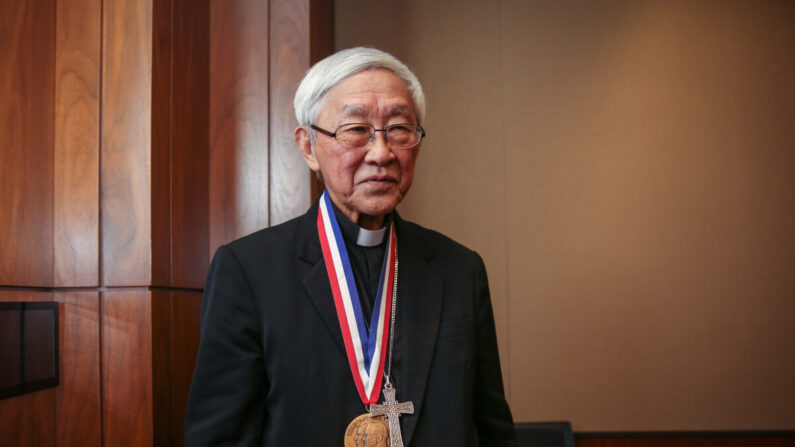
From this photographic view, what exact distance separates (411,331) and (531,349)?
7.46 feet

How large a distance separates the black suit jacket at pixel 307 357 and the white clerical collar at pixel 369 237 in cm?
10

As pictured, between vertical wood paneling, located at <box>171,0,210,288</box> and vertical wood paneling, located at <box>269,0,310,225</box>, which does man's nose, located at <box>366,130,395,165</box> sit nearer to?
vertical wood paneling, located at <box>171,0,210,288</box>

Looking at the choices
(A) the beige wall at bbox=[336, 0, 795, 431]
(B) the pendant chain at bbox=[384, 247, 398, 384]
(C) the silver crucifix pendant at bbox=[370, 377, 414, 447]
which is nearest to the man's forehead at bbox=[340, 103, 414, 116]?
(B) the pendant chain at bbox=[384, 247, 398, 384]

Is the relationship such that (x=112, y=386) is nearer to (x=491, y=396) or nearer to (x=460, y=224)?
(x=491, y=396)

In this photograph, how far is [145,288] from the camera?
7.52ft

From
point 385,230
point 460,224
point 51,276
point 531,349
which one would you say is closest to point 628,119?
point 460,224

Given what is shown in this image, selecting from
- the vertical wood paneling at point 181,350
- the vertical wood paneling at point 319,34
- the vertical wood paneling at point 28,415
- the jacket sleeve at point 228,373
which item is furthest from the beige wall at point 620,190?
the jacket sleeve at point 228,373

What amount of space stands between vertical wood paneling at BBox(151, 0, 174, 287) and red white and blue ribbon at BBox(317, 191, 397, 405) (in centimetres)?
75

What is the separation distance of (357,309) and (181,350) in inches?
41.6

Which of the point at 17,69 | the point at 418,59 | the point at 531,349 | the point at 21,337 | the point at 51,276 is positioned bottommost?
the point at 531,349

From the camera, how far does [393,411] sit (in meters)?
1.64

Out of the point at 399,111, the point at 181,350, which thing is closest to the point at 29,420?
the point at 181,350

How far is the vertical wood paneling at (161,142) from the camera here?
233cm

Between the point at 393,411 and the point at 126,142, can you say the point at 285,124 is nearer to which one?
the point at 126,142
